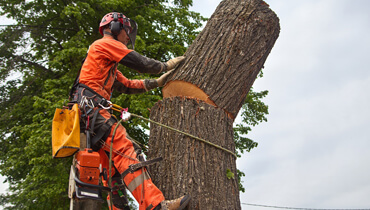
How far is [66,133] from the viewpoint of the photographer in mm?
3295

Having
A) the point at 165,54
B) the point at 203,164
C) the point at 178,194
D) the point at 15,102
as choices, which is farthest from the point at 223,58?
the point at 15,102

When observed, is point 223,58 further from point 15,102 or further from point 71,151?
point 15,102

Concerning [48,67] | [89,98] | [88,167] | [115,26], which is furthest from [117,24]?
[48,67]

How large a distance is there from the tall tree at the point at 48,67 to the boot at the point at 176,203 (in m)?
6.25

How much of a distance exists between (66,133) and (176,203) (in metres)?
1.12

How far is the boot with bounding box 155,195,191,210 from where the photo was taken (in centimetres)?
295

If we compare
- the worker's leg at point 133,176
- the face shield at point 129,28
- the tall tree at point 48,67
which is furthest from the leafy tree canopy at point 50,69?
the worker's leg at point 133,176

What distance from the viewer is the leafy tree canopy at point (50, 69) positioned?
946cm

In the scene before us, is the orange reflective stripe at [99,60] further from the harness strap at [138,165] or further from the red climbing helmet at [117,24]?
the harness strap at [138,165]

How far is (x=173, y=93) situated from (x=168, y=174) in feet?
2.85

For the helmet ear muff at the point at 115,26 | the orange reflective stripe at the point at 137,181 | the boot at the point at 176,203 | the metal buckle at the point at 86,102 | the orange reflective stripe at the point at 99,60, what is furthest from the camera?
the helmet ear muff at the point at 115,26

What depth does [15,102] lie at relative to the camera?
1146 centimetres

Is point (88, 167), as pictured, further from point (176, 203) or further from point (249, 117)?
point (249, 117)

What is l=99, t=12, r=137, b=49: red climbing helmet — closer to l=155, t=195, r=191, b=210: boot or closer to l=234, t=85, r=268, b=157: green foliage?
l=155, t=195, r=191, b=210: boot
